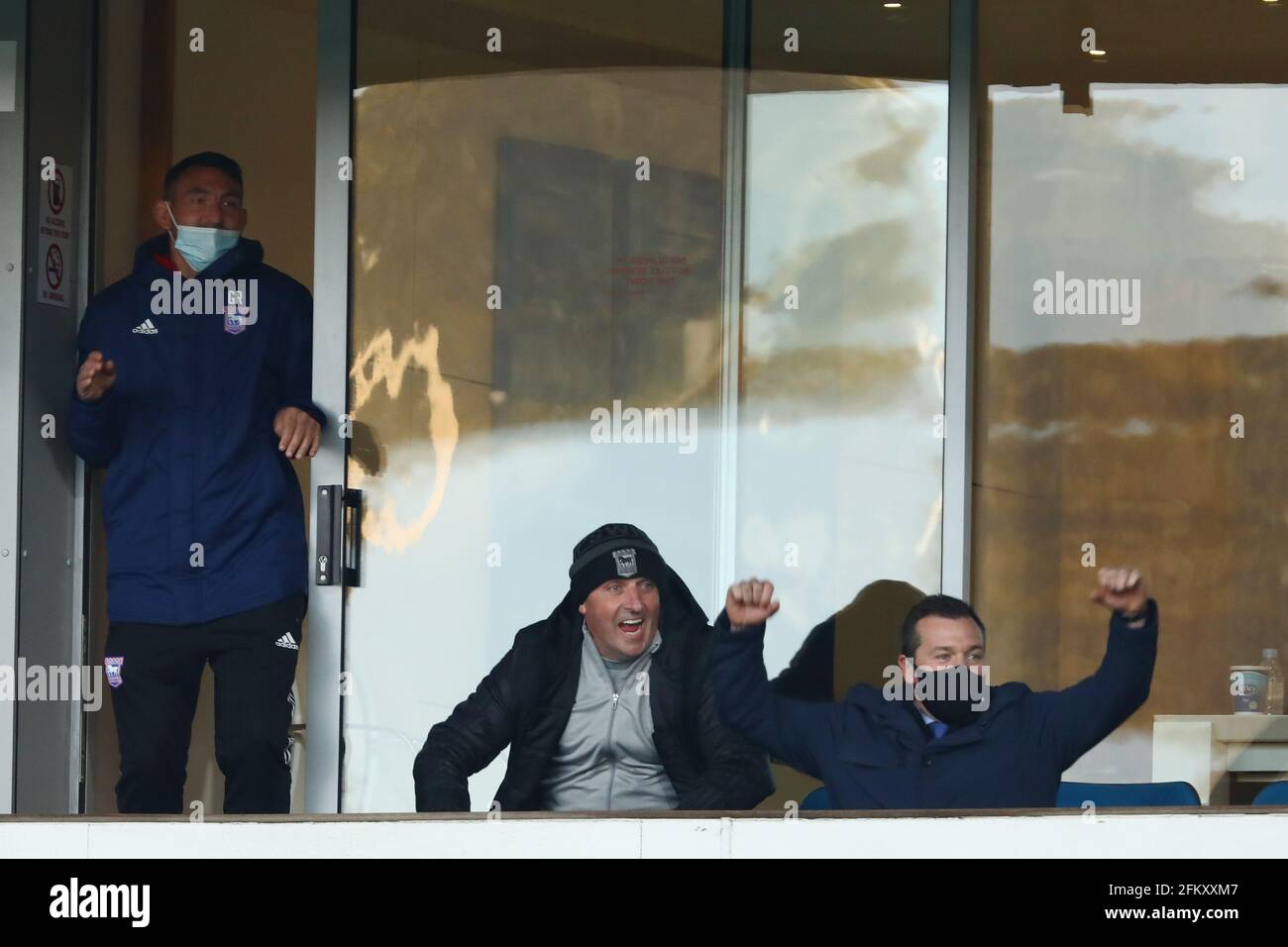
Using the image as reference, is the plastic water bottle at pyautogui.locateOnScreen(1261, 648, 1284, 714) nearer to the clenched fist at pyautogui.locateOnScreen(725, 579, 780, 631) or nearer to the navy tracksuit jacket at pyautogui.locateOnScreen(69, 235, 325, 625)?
the clenched fist at pyautogui.locateOnScreen(725, 579, 780, 631)

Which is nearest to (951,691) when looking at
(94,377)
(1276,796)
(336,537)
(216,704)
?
(1276,796)

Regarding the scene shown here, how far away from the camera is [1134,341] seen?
16.4ft

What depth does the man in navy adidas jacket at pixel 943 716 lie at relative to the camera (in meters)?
3.71

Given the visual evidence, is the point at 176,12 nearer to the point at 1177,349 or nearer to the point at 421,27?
the point at 421,27

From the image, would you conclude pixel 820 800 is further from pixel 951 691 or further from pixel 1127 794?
pixel 1127 794

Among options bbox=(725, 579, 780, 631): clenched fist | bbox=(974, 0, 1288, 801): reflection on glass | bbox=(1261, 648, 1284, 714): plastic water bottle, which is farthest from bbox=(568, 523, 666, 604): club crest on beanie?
bbox=(1261, 648, 1284, 714): plastic water bottle

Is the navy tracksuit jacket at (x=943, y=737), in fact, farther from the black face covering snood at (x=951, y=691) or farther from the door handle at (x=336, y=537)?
the door handle at (x=336, y=537)

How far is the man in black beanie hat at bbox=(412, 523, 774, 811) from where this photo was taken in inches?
167

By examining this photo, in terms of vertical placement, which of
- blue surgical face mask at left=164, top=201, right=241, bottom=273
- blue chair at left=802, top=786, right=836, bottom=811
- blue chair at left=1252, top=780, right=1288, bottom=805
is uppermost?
blue surgical face mask at left=164, top=201, right=241, bottom=273

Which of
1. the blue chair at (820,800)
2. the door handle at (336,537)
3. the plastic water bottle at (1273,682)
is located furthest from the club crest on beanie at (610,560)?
the plastic water bottle at (1273,682)

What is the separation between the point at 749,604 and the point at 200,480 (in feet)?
4.81

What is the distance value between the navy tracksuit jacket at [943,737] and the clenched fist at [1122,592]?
0.13 feet

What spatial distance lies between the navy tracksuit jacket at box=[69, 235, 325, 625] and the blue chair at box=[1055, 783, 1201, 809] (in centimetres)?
183
